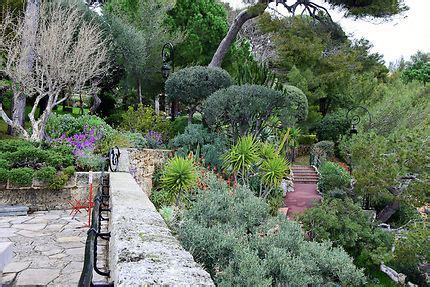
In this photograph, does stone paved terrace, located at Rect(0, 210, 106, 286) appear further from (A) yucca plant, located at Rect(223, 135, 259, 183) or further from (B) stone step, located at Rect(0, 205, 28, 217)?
(A) yucca plant, located at Rect(223, 135, 259, 183)

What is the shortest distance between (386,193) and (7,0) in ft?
47.6

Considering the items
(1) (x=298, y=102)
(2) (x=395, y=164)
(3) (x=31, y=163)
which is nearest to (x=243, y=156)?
(3) (x=31, y=163)

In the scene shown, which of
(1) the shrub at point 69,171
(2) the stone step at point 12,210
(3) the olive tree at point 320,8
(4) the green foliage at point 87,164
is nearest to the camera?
(2) the stone step at point 12,210

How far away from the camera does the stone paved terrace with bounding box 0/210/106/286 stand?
3523 mm

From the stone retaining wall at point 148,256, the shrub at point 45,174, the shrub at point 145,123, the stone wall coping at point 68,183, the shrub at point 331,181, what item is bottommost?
the shrub at point 331,181

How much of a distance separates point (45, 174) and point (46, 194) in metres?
0.42

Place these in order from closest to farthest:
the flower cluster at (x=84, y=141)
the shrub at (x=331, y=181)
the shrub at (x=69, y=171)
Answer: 1. the shrub at (x=69, y=171)
2. the flower cluster at (x=84, y=141)
3. the shrub at (x=331, y=181)

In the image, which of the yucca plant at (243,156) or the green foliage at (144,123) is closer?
the yucca plant at (243,156)

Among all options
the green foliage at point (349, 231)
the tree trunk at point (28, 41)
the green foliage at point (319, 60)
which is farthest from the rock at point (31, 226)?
the green foliage at point (319, 60)

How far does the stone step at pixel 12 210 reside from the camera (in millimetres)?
5988

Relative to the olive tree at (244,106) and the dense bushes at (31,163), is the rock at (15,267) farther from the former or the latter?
the olive tree at (244,106)

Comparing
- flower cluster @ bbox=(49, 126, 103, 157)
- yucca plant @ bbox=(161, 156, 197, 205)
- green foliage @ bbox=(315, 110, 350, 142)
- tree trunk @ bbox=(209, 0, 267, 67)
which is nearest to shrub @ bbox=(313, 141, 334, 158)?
green foliage @ bbox=(315, 110, 350, 142)

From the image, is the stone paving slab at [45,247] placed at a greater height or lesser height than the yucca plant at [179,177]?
lesser

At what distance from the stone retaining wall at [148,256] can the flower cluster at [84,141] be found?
5524 mm
